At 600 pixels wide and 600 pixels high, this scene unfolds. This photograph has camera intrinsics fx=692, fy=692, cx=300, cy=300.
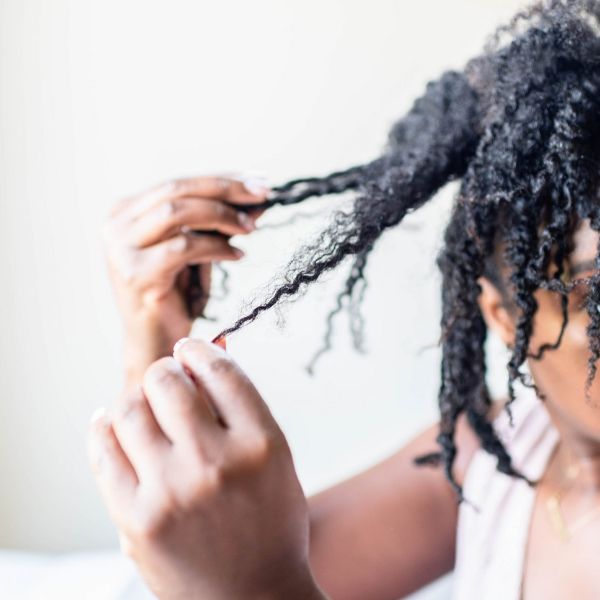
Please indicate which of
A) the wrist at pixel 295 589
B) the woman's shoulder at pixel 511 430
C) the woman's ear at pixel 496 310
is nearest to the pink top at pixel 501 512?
the woman's shoulder at pixel 511 430

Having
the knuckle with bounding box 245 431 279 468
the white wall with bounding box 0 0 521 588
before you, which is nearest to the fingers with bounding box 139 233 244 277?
the white wall with bounding box 0 0 521 588

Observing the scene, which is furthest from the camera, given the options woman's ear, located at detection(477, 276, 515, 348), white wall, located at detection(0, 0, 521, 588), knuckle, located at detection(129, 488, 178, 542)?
white wall, located at detection(0, 0, 521, 588)

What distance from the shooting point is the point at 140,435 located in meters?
0.38

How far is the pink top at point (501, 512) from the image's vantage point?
734 mm

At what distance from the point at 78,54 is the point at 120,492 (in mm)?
799

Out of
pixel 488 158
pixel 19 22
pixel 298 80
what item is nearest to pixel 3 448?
pixel 19 22

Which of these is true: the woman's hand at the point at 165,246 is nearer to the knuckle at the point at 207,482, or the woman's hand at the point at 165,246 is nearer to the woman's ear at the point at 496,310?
the woman's ear at the point at 496,310

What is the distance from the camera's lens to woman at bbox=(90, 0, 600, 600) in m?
0.38

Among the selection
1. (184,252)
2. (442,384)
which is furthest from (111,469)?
(442,384)

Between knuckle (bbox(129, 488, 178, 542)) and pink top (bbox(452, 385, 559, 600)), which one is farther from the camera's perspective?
pink top (bbox(452, 385, 559, 600))

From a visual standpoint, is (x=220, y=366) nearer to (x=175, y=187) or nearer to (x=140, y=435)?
(x=140, y=435)

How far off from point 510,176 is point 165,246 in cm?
34

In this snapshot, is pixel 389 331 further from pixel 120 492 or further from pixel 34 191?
pixel 120 492

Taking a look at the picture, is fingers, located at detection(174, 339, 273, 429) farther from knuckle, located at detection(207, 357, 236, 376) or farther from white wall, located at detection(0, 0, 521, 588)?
white wall, located at detection(0, 0, 521, 588)
